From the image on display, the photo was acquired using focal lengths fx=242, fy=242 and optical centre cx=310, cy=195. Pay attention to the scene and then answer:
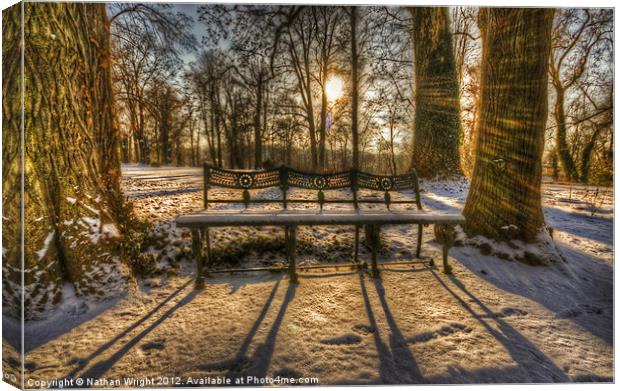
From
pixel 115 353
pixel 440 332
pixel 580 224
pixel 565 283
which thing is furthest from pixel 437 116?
pixel 115 353

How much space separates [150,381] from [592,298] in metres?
3.44

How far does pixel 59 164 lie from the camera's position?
1820mm

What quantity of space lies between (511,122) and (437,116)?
3.41m

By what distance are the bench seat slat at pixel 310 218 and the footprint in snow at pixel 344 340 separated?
943 mm

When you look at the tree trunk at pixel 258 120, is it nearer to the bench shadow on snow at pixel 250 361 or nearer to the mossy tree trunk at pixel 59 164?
the mossy tree trunk at pixel 59 164

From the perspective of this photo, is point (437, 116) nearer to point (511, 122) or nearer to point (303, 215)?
point (511, 122)

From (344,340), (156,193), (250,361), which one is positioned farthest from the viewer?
(156,193)

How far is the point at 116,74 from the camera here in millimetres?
2789

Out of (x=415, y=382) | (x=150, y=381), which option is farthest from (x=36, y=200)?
(x=415, y=382)

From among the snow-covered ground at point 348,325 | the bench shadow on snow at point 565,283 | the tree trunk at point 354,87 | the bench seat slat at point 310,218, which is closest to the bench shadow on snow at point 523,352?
the snow-covered ground at point 348,325

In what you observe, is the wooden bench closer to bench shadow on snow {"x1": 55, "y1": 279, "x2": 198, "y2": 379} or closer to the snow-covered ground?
the snow-covered ground

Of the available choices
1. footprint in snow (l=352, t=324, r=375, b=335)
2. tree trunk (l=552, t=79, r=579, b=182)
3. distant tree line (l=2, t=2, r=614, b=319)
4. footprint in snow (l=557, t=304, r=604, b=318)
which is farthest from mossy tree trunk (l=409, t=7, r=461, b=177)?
footprint in snow (l=352, t=324, r=375, b=335)

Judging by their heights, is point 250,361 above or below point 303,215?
below

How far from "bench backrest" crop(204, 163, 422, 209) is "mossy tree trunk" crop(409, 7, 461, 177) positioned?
3.20 meters
